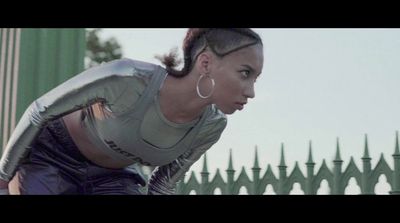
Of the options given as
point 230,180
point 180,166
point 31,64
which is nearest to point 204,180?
point 230,180

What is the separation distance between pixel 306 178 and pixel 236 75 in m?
0.80

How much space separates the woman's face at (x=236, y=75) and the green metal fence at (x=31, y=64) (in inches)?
26.0

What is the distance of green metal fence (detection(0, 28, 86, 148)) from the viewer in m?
2.69

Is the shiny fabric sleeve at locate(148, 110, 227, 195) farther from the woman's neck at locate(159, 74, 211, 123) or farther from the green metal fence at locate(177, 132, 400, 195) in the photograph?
the green metal fence at locate(177, 132, 400, 195)

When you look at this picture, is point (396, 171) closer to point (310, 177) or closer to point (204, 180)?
point (310, 177)

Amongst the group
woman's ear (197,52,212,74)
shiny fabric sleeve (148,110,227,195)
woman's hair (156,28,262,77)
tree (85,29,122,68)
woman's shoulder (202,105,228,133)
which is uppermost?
tree (85,29,122,68)

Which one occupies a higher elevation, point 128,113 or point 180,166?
point 128,113

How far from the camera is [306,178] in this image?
2.92 meters

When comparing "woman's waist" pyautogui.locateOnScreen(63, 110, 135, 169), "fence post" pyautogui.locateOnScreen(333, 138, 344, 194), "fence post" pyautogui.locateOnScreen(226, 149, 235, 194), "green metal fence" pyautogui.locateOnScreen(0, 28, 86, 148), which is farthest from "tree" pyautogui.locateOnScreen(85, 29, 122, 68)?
"fence post" pyautogui.locateOnScreen(333, 138, 344, 194)

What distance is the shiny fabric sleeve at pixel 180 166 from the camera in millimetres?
2365

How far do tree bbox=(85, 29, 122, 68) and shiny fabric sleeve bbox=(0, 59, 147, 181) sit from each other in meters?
0.35

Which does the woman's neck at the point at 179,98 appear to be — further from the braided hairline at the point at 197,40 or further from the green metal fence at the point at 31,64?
the green metal fence at the point at 31,64

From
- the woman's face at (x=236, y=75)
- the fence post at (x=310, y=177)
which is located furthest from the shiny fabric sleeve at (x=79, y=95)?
the fence post at (x=310, y=177)
